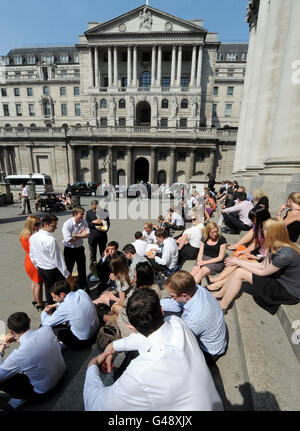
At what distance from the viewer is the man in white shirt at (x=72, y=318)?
274cm

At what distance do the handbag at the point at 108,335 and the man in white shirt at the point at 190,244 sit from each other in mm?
3081

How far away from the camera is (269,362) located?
208cm

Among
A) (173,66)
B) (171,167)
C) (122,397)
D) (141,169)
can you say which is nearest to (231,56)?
(173,66)

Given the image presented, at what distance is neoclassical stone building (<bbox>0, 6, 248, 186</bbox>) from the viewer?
32.8 metres

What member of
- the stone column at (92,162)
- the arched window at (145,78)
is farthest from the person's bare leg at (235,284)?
the arched window at (145,78)

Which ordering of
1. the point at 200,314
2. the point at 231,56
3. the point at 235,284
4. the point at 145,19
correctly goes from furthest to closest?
the point at 231,56
the point at 145,19
the point at 235,284
the point at 200,314

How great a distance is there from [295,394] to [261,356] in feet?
1.28

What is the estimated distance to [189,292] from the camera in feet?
7.35

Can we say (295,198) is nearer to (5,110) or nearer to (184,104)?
(184,104)

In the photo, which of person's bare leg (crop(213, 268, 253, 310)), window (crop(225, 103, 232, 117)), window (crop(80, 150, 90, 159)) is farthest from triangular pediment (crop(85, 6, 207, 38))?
person's bare leg (crop(213, 268, 253, 310))

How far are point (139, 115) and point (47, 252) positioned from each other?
1625 inches

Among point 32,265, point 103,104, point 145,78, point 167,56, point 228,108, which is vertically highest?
point 167,56

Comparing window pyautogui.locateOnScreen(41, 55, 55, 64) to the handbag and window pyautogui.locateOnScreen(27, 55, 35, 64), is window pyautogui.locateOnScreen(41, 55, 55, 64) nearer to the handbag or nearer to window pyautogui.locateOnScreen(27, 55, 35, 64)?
window pyautogui.locateOnScreen(27, 55, 35, 64)
